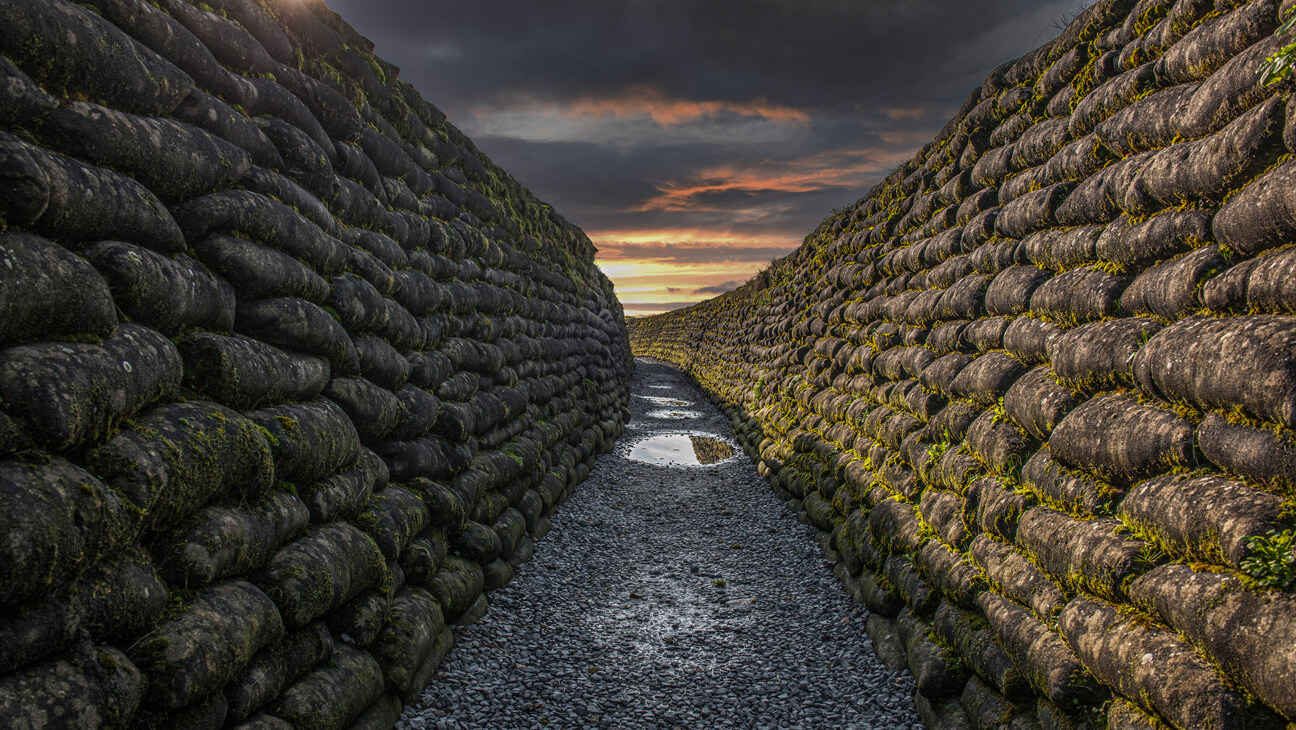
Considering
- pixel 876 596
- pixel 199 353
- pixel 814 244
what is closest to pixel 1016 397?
pixel 876 596

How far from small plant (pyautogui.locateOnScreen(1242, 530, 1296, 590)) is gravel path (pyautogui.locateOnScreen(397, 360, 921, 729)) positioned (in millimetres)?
2564

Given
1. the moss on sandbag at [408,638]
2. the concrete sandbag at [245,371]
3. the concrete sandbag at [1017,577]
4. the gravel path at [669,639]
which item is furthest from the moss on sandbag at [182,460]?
the concrete sandbag at [1017,577]

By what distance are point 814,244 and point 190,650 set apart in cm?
1155

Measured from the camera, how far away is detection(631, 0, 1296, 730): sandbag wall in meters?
2.39

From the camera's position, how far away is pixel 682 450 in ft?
45.7

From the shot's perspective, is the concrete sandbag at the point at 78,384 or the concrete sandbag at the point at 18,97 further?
the concrete sandbag at the point at 18,97

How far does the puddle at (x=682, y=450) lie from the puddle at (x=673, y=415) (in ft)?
7.79

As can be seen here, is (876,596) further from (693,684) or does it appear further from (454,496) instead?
(454,496)

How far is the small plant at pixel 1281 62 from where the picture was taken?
8.18ft

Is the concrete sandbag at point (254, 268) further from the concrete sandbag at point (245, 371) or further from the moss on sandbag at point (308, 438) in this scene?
the moss on sandbag at point (308, 438)

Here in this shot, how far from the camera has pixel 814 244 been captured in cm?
1246

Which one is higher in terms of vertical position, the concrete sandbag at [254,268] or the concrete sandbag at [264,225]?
the concrete sandbag at [264,225]

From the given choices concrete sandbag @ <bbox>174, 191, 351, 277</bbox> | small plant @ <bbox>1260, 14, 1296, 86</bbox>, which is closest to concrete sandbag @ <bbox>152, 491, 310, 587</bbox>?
concrete sandbag @ <bbox>174, 191, 351, 277</bbox>

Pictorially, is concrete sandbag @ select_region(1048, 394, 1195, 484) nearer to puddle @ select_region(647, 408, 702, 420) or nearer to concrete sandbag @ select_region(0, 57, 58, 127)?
concrete sandbag @ select_region(0, 57, 58, 127)
